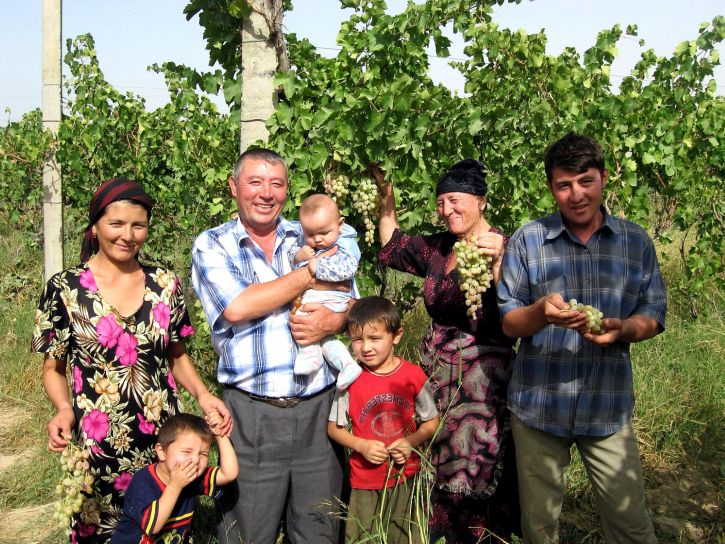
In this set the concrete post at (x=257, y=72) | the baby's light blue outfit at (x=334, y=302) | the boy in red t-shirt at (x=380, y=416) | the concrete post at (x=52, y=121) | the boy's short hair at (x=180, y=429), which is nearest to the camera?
the boy's short hair at (x=180, y=429)

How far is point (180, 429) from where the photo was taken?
7.93ft

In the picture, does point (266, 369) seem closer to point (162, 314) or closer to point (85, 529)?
point (162, 314)

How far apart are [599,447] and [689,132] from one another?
3233 mm

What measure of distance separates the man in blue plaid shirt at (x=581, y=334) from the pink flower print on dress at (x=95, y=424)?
145 cm

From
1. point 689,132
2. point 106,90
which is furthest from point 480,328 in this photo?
point 106,90

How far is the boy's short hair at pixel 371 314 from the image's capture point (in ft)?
8.59

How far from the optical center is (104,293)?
8.17 ft

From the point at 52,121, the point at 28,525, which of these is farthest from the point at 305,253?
the point at 52,121

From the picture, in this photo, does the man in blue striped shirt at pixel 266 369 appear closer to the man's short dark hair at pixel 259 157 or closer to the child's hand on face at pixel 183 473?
the man's short dark hair at pixel 259 157

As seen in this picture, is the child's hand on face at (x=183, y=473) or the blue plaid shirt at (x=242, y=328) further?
the blue plaid shirt at (x=242, y=328)

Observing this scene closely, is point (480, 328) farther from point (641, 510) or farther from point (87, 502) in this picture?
point (87, 502)

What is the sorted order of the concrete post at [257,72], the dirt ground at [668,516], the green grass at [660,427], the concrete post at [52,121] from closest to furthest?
the concrete post at [257,72] → the dirt ground at [668,516] → the green grass at [660,427] → the concrete post at [52,121]

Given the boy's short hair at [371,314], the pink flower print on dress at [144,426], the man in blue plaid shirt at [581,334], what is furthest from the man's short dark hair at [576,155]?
the pink flower print on dress at [144,426]

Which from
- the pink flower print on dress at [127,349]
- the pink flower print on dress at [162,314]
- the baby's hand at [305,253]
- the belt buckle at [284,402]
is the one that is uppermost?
the baby's hand at [305,253]
